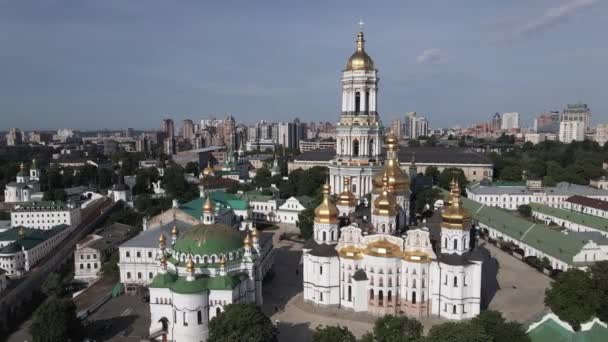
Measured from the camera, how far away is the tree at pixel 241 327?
644 inches

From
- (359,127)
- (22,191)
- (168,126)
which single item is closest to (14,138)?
(168,126)

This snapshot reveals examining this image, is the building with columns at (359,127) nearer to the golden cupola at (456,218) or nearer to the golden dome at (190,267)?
the golden cupola at (456,218)

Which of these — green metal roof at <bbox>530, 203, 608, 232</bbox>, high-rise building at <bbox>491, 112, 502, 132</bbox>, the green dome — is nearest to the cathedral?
the green dome

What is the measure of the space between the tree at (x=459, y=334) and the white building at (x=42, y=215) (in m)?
33.8

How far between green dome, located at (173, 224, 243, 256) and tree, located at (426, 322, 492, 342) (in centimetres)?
1007

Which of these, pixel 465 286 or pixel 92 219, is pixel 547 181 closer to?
pixel 465 286

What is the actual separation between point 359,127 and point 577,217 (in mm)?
19910

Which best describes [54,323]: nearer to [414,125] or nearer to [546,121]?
[414,125]

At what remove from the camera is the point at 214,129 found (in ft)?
454

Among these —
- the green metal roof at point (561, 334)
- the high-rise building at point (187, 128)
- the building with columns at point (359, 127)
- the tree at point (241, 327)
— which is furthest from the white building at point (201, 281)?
the high-rise building at point (187, 128)

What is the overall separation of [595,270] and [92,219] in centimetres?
3969

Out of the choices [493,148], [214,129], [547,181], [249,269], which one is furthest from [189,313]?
[214,129]

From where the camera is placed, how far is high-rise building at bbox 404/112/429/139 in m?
140

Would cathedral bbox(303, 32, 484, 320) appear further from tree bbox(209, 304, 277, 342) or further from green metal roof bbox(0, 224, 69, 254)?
green metal roof bbox(0, 224, 69, 254)
